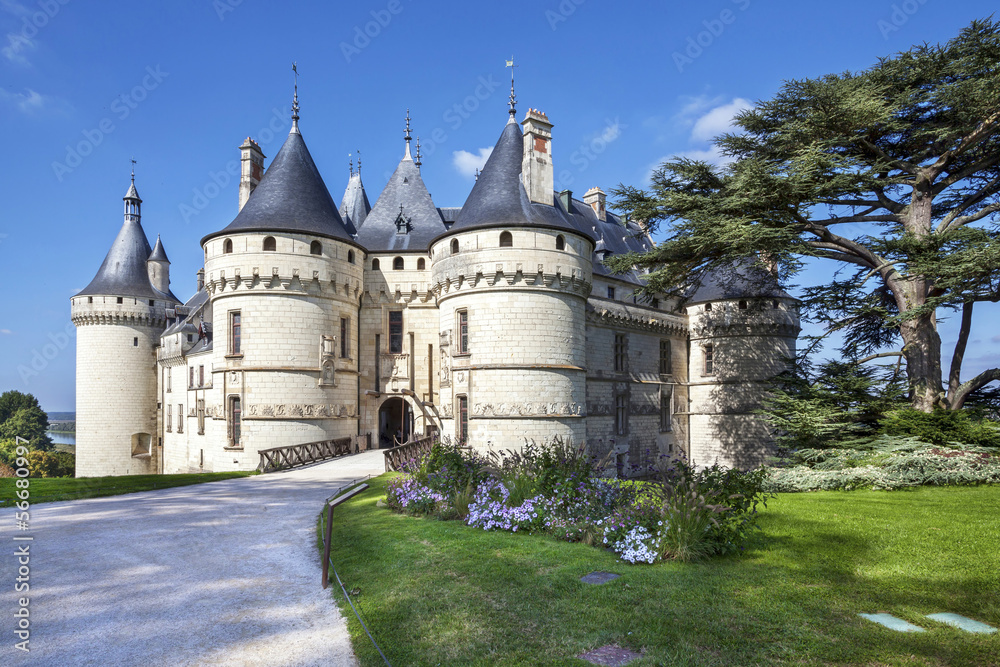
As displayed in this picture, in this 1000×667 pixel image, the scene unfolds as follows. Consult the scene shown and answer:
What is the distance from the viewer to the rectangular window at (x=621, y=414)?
1050 inches

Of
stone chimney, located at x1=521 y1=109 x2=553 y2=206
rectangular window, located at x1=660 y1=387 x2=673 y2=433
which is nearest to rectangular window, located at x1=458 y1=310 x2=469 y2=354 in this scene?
stone chimney, located at x1=521 y1=109 x2=553 y2=206

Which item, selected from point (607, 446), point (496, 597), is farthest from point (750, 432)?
point (496, 597)

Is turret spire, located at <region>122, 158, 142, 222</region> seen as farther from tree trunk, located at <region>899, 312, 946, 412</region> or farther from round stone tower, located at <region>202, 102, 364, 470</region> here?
tree trunk, located at <region>899, 312, 946, 412</region>

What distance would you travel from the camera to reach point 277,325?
72.1 ft

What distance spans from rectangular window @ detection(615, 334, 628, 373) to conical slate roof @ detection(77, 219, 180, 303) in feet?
92.0

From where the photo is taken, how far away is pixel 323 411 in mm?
22344

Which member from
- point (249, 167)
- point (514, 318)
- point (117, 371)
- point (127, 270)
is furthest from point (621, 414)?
point (127, 270)

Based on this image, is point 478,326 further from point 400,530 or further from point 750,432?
point 750,432

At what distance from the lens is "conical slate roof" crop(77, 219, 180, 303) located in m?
35.3

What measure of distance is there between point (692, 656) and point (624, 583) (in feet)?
5.70

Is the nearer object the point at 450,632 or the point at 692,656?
the point at 692,656

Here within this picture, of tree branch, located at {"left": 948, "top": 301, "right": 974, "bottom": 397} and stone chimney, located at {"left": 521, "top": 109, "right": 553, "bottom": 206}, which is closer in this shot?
tree branch, located at {"left": 948, "top": 301, "right": 974, "bottom": 397}

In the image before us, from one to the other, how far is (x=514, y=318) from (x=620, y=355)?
349 inches

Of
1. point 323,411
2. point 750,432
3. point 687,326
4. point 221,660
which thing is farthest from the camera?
point 687,326
